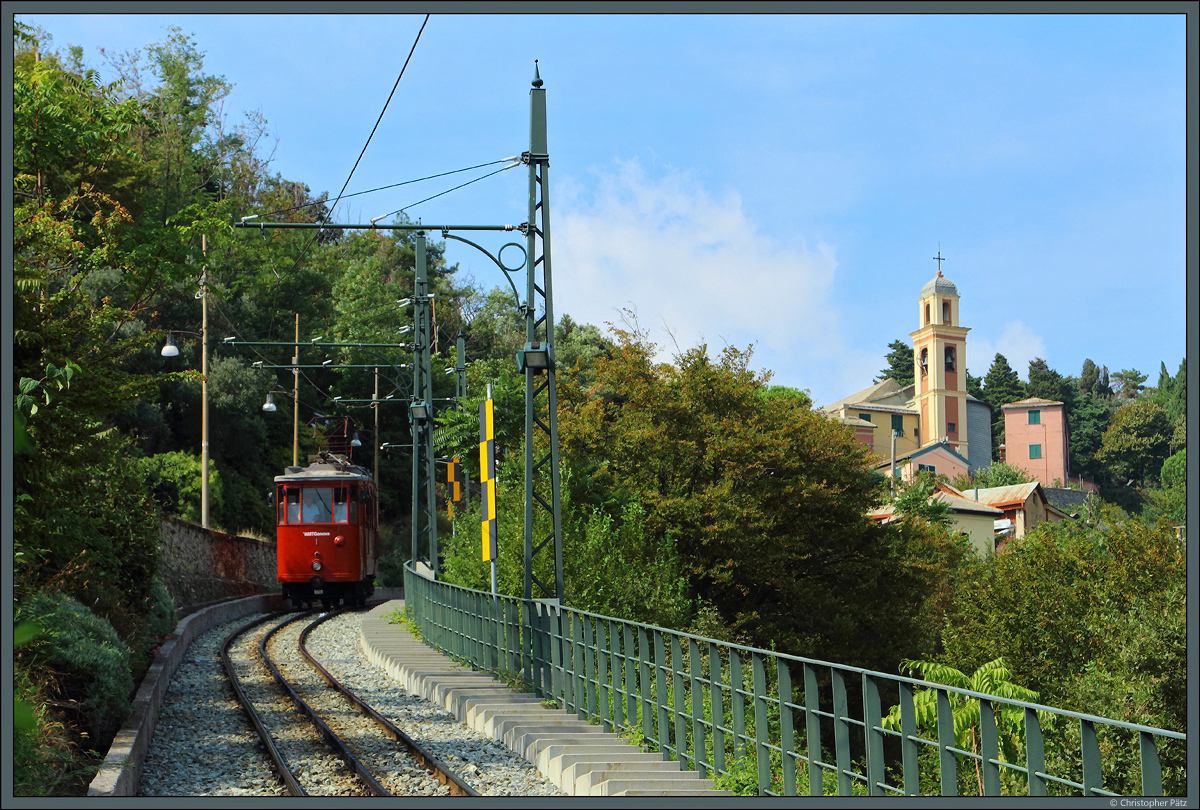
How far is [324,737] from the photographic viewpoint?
1283 cm

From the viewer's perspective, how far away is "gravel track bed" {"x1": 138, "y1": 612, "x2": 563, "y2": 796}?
10.4 metres

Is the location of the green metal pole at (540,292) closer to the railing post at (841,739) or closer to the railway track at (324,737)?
the railway track at (324,737)

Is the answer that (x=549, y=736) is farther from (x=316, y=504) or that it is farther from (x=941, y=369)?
(x=941, y=369)

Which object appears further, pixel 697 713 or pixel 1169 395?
pixel 1169 395

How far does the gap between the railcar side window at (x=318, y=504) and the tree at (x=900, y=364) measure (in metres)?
100

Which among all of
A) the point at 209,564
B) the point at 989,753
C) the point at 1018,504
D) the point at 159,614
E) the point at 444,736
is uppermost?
the point at 989,753

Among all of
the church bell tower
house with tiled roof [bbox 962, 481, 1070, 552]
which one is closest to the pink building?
the church bell tower

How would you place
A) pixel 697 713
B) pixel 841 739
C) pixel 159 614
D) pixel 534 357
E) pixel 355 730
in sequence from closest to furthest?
pixel 841 739, pixel 697 713, pixel 355 730, pixel 534 357, pixel 159 614

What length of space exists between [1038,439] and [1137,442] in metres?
7.86

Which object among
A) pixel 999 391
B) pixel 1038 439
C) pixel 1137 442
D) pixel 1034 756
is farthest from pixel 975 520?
pixel 999 391

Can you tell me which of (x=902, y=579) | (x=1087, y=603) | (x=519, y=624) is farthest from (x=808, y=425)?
(x=519, y=624)

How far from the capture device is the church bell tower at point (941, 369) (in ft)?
324

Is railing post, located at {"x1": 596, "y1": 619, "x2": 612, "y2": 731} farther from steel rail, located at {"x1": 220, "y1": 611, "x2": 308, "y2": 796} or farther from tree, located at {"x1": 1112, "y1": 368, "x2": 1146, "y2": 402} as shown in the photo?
tree, located at {"x1": 1112, "y1": 368, "x2": 1146, "y2": 402}

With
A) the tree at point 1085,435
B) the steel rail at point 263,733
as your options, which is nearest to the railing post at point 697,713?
the steel rail at point 263,733
